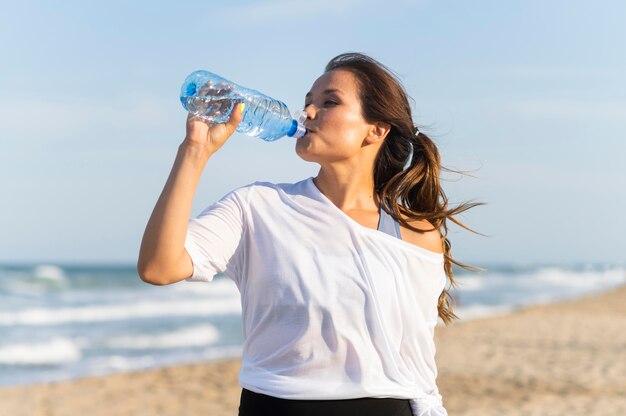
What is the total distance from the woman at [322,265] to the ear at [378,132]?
2 cm

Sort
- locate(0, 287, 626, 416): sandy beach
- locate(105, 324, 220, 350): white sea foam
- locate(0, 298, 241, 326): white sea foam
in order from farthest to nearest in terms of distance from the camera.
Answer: locate(0, 298, 241, 326): white sea foam
locate(105, 324, 220, 350): white sea foam
locate(0, 287, 626, 416): sandy beach

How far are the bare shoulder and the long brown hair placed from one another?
0.02 m

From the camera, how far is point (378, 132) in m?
3.03

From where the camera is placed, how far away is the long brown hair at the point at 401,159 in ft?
9.77

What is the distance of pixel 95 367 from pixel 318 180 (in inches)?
413

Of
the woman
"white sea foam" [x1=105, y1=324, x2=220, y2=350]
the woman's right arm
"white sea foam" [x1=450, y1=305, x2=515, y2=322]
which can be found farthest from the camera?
"white sea foam" [x1=450, y1=305, x2=515, y2=322]

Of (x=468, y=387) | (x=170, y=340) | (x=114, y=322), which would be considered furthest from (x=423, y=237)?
(x=114, y=322)

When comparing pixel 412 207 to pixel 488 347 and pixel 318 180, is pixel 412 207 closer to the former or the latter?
pixel 318 180

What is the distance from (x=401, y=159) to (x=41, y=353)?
487 inches

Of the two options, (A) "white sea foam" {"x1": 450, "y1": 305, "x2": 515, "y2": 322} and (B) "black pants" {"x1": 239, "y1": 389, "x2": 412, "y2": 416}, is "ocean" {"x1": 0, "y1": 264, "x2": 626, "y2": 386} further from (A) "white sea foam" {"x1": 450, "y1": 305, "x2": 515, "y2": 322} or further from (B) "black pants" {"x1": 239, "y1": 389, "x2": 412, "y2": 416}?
(B) "black pants" {"x1": 239, "y1": 389, "x2": 412, "y2": 416}

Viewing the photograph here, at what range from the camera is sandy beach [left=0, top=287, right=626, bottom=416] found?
934 centimetres

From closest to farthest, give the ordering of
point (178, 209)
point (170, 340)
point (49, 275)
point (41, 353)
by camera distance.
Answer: point (178, 209), point (41, 353), point (170, 340), point (49, 275)

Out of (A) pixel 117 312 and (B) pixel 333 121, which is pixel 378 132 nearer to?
(B) pixel 333 121

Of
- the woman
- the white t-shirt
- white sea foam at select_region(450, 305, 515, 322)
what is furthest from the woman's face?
white sea foam at select_region(450, 305, 515, 322)
